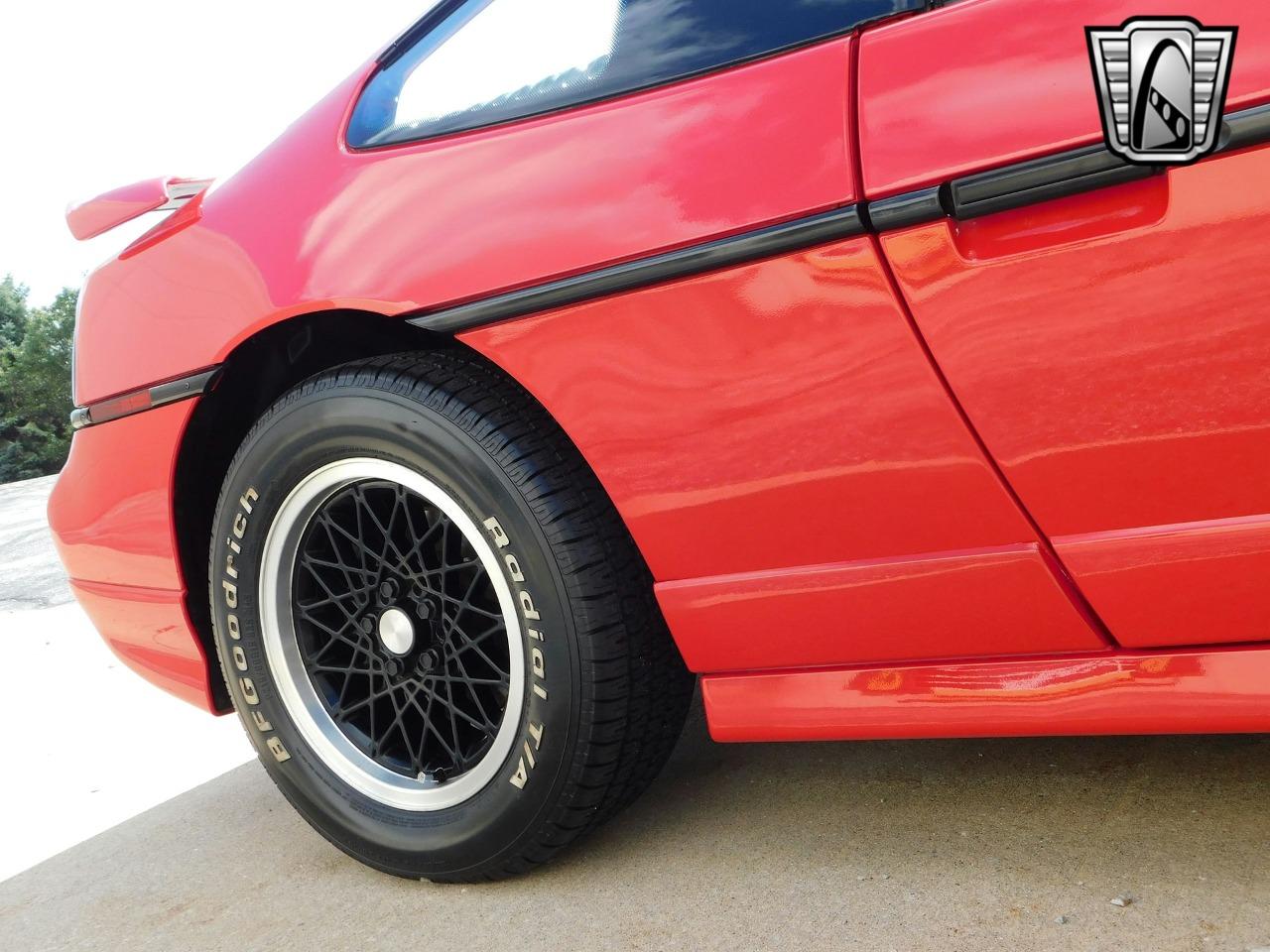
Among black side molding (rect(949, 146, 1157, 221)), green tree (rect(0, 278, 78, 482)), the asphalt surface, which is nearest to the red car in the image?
black side molding (rect(949, 146, 1157, 221))

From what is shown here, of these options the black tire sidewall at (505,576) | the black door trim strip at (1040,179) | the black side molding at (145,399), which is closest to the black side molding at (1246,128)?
the black door trim strip at (1040,179)

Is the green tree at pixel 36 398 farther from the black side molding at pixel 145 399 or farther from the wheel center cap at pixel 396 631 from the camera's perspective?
the wheel center cap at pixel 396 631

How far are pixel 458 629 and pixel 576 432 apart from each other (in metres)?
0.42

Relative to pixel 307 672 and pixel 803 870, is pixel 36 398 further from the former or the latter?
pixel 803 870

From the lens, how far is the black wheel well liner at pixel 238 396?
6.15ft

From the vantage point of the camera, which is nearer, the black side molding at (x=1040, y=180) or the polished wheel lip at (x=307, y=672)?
the black side molding at (x=1040, y=180)

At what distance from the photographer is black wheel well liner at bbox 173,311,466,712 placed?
1.87 meters

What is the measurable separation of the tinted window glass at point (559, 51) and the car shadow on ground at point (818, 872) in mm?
1106

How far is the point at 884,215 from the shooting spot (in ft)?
4.13

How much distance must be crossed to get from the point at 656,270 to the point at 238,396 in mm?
956

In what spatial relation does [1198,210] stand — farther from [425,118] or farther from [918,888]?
[425,118]

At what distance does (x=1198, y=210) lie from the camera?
3.66 feet

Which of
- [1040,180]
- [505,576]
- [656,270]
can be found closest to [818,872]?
[505,576]

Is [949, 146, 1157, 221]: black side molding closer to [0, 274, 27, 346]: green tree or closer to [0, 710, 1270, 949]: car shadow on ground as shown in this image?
[0, 710, 1270, 949]: car shadow on ground
